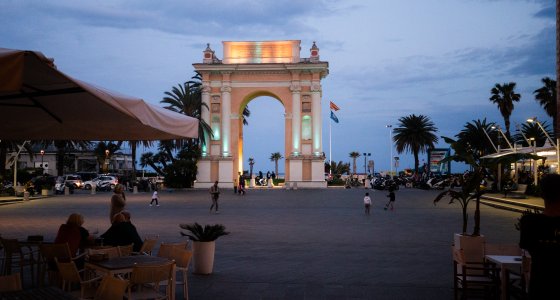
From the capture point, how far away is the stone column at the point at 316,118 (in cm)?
5638

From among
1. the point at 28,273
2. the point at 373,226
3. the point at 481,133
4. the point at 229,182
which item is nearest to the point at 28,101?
the point at 28,273

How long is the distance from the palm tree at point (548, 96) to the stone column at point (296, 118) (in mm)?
28449

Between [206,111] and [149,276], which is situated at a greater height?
[206,111]

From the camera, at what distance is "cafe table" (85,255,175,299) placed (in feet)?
20.0

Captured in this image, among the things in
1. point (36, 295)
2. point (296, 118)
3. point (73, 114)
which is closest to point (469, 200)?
point (36, 295)

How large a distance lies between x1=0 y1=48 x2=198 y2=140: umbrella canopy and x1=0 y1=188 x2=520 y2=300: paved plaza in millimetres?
2672

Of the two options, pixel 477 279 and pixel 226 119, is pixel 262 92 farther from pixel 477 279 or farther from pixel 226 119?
pixel 477 279

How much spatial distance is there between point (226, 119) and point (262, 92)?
512cm

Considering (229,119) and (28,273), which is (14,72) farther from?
(229,119)

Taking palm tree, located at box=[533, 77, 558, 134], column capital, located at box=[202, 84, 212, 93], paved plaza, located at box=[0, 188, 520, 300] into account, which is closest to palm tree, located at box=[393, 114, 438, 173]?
palm tree, located at box=[533, 77, 558, 134]

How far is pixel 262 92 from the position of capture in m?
58.6

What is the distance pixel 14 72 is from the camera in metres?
4.60

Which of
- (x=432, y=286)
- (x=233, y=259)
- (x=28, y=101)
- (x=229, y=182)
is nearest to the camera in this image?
(x=28, y=101)

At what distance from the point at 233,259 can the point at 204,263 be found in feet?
5.59
